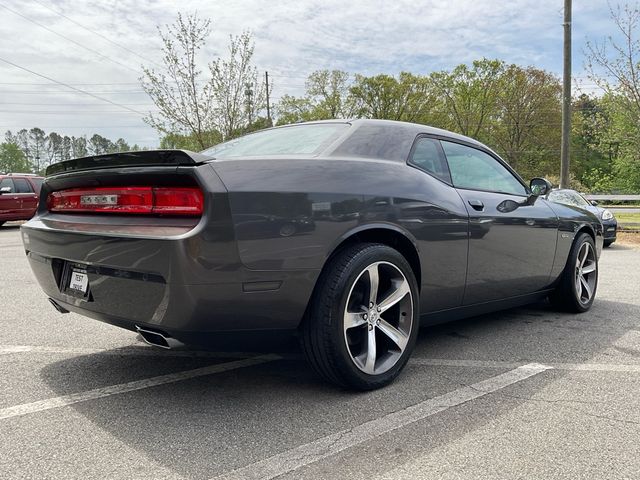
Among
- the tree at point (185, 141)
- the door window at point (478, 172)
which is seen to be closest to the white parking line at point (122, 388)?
the door window at point (478, 172)

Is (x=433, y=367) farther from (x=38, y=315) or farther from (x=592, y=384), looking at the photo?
(x=38, y=315)

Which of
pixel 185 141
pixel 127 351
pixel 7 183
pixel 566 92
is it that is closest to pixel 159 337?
pixel 127 351

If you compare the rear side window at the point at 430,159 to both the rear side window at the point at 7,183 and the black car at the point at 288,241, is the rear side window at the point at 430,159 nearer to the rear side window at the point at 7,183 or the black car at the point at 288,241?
the black car at the point at 288,241

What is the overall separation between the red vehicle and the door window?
49.9 ft

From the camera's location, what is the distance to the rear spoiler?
2320 mm

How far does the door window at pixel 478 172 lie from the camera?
354 centimetres

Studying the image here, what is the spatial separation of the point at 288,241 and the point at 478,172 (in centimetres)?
197

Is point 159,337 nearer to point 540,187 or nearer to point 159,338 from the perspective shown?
point 159,338

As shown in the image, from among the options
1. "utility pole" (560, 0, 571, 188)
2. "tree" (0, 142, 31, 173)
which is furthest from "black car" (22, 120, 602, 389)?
"tree" (0, 142, 31, 173)

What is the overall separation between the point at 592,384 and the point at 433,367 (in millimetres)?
869

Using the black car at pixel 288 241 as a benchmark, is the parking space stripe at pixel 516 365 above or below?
below

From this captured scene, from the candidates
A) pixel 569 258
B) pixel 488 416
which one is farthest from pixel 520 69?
pixel 488 416

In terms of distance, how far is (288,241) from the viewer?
2385mm

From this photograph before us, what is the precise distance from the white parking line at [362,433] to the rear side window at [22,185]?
17.0m
